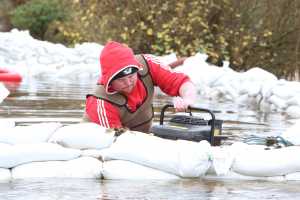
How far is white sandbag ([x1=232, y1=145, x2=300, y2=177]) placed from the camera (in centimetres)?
693

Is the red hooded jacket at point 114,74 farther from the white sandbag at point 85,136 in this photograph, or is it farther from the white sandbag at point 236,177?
the white sandbag at point 236,177

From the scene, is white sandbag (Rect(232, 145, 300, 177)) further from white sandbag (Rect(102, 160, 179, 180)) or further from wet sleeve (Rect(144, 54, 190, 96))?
wet sleeve (Rect(144, 54, 190, 96))

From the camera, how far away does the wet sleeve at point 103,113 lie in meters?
7.42

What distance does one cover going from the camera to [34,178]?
6809 mm

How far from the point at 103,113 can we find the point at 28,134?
2.04ft

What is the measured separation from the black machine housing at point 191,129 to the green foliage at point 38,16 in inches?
1122

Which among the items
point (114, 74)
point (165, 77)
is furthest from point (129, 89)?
point (165, 77)

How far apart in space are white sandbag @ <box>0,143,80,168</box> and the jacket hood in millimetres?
721

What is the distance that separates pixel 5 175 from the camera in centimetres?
679

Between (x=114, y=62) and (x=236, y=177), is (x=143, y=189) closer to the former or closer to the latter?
(x=236, y=177)

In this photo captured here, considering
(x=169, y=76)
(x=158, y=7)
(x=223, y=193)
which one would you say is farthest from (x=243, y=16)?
(x=223, y=193)

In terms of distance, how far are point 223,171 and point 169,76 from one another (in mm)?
1167

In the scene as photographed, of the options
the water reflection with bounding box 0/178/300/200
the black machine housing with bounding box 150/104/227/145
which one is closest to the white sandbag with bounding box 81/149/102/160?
the water reflection with bounding box 0/178/300/200

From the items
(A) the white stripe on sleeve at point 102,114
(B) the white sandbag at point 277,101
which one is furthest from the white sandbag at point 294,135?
(B) the white sandbag at point 277,101
